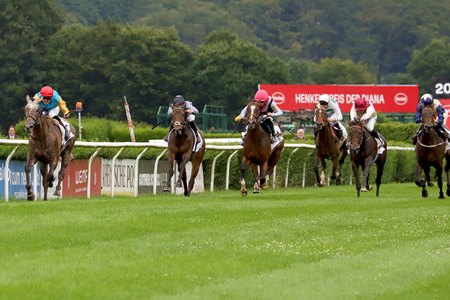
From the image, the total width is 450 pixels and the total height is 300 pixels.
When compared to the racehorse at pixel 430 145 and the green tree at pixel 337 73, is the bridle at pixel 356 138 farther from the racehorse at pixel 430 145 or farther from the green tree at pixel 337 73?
the green tree at pixel 337 73

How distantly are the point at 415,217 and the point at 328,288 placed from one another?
6065mm

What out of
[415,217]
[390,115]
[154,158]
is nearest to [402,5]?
[390,115]

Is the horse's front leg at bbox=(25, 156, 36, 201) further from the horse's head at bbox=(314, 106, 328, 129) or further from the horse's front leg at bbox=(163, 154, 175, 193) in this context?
the horse's head at bbox=(314, 106, 328, 129)

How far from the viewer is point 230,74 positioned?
7981 centimetres

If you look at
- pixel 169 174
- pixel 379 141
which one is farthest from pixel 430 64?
pixel 169 174

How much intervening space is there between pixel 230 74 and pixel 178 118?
59.1 m

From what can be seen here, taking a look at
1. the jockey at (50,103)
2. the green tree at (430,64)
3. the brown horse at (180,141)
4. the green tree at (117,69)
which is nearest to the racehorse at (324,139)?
the brown horse at (180,141)

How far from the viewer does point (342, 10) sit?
147000 millimetres

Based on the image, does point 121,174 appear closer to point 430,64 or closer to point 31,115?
point 31,115

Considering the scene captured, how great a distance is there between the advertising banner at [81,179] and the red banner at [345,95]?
2432cm

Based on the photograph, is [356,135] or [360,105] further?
[360,105]

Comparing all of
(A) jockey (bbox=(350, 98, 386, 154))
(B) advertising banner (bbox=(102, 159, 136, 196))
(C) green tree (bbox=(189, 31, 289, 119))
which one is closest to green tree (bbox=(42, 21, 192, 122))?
(C) green tree (bbox=(189, 31, 289, 119))

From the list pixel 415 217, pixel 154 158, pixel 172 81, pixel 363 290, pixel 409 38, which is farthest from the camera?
pixel 409 38

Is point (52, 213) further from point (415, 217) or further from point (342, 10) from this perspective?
point (342, 10)
